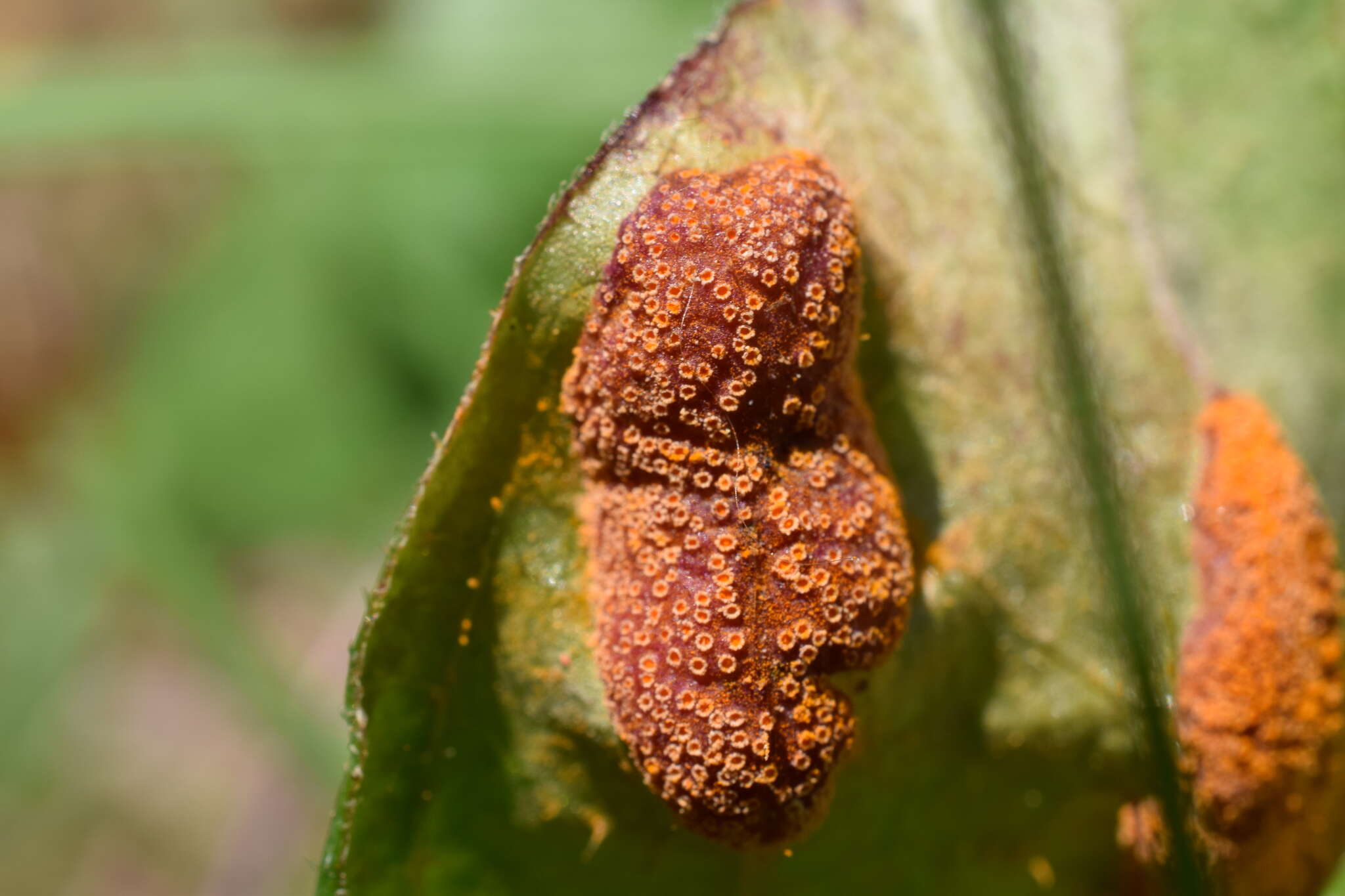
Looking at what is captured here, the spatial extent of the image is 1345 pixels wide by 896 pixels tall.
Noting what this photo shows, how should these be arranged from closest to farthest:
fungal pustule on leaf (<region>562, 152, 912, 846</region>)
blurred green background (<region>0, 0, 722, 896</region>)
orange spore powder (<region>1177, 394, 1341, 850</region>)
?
1. fungal pustule on leaf (<region>562, 152, 912, 846</region>)
2. orange spore powder (<region>1177, 394, 1341, 850</region>)
3. blurred green background (<region>0, 0, 722, 896</region>)

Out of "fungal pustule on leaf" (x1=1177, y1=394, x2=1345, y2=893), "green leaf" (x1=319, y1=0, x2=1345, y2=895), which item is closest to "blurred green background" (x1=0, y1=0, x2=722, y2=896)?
"green leaf" (x1=319, y1=0, x2=1345, y2=895)

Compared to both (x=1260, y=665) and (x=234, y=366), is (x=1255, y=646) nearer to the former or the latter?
(x=1260, y=665)

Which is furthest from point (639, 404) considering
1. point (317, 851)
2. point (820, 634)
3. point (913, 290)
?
point (317, 851)

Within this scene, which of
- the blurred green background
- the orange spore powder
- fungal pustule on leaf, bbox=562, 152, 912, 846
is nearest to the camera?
fungal pustule on leaf, bbox=562, 152, 912, 846

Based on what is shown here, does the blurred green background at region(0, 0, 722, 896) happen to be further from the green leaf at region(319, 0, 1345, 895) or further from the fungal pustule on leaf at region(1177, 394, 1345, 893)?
the fungal pustule on leaf at region(1177, 394, 1345, 893)

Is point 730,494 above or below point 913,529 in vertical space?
below

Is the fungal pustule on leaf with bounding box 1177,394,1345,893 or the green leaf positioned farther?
the fungal pustule on leaf with bounding box 1177,394,1345,893

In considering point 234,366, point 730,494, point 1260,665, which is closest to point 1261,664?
point 1260,665

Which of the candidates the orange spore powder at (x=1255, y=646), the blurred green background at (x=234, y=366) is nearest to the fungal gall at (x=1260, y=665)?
the orange spore powder at (x=1255, y=646)
